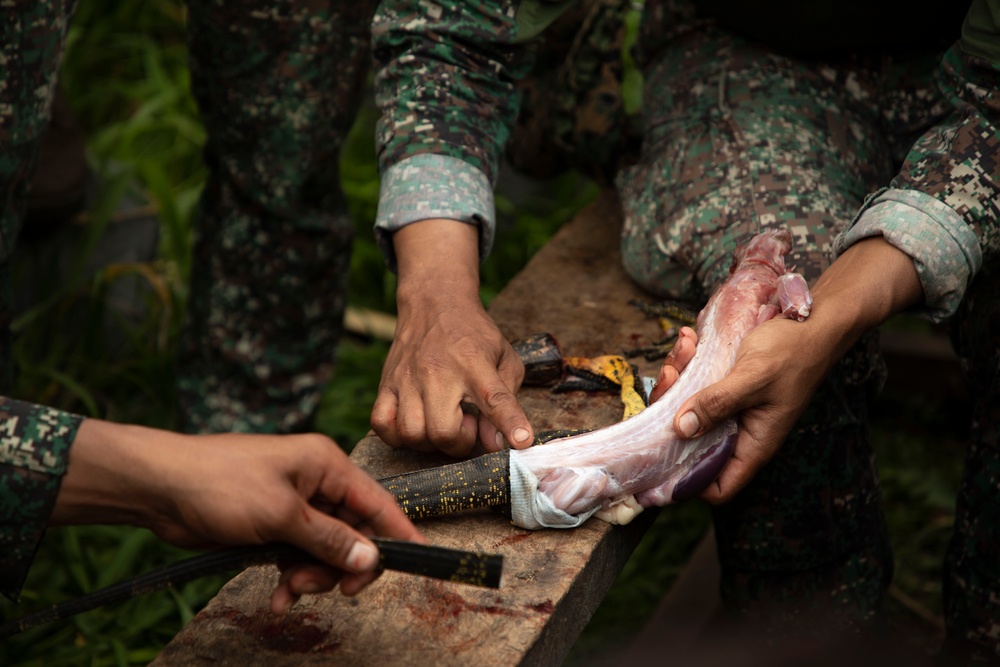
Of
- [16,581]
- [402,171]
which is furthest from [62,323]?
[16,581]

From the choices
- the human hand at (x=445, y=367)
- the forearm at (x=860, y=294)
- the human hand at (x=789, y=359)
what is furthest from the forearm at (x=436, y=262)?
the forearm at (x=860, y=294)

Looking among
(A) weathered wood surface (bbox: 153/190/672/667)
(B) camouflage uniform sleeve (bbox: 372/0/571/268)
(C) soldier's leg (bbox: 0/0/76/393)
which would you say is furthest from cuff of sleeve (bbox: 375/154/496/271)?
(C) soldier's leg (bbox: 0/0/76/393)

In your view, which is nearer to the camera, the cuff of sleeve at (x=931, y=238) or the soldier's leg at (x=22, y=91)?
the cuff of sleeve at (x=931, y=238)

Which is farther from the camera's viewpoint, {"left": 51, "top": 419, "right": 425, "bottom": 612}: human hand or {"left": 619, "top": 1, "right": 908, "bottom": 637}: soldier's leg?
{"left": 619, "top": 1, "right": 908, "bottom": 637}: soldier's leg

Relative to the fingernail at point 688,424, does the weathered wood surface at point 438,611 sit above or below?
below

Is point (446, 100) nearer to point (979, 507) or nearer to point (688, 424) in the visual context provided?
point (688, 424)

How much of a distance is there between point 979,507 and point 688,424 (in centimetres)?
77

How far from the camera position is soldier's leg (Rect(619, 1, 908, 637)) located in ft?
6.66

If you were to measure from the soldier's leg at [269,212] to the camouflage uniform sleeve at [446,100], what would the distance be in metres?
0.45

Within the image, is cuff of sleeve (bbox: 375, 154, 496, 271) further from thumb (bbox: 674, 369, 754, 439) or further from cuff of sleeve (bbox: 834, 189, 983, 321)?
cuff of sleeve (bbox: 834, 189, 983, 321)

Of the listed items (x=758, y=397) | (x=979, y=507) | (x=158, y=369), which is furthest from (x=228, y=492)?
(x=158, y=369)

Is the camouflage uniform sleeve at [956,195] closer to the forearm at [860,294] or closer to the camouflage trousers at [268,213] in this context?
the forearm at [860,294]

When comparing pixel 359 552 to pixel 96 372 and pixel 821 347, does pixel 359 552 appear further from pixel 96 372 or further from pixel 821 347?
pixel 96 372

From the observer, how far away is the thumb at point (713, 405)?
1665 mm
